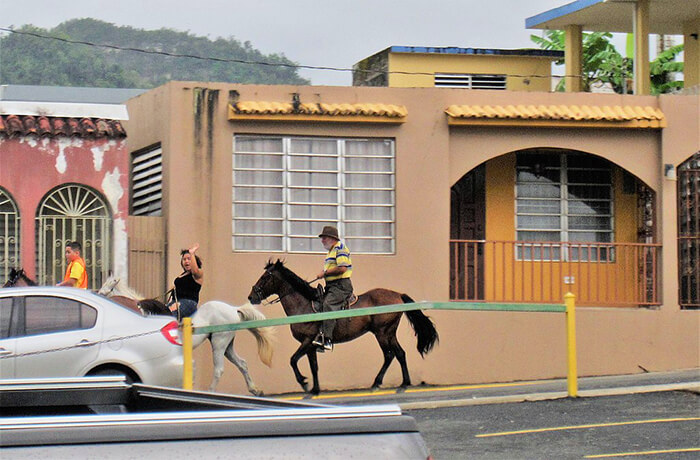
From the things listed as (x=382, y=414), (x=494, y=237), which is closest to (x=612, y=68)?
(x=494, y=237)

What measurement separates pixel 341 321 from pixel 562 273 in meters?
4.59

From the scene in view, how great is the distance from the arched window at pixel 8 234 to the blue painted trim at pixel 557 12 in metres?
10.5

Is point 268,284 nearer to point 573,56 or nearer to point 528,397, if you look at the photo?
point 528,397

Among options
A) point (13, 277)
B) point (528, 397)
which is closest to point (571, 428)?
point (528, 397)

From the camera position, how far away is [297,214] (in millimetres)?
17375

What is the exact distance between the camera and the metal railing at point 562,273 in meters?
18.3

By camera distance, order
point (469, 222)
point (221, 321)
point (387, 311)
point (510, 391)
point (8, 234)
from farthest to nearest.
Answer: point (469, 222)
point (8, 234)
point (510, 391)
point (221, 321)
point (387, 311)

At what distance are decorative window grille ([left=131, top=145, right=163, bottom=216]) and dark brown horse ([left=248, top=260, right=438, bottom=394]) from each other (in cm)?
286

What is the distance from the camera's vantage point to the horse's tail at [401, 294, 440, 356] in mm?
15805

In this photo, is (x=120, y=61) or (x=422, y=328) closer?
(x=422, y=328)

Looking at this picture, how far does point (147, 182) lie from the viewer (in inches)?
722

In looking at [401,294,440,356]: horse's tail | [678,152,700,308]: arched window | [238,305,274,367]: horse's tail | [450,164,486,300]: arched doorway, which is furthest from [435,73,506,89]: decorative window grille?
[238,305,274,367]: horse's tail

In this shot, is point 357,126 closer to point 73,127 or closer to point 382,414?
point 73,127

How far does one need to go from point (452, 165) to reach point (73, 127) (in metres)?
5.51
